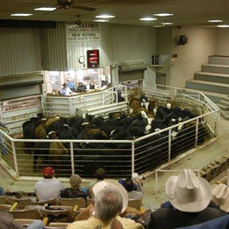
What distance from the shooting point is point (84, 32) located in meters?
11.5

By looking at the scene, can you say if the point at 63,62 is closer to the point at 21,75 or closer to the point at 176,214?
the point at 21,75

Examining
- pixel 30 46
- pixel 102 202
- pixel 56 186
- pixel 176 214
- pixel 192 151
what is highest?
pixel 30 46

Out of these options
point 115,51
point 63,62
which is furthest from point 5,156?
point 115,51

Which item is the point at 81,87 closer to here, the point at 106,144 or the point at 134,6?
the point at 106,144

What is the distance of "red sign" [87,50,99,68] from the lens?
11634 millimetres

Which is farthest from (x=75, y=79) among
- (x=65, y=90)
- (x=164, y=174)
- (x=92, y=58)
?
(x=164, y=174)

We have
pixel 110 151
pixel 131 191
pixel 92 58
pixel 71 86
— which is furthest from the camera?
pixel 71 86

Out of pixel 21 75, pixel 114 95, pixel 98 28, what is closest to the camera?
pixel 21 75

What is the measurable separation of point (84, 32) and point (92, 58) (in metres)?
1.07

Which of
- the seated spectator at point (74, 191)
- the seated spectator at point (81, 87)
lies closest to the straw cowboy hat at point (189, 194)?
the seated spectator at point (74, 191)

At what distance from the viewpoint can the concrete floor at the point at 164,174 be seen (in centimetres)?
593

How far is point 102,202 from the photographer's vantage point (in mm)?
1980

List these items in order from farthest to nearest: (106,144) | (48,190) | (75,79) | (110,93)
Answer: (110,93) < (75,79) < (106,144) < (48,190)

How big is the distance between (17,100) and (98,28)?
442cm
